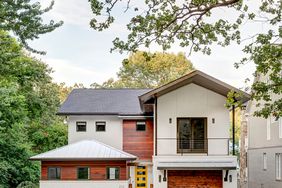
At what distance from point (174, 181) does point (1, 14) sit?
13873 millimetres

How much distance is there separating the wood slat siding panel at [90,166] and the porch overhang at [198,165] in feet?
8.16

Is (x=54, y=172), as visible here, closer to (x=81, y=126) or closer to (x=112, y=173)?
(x=112, y=173)

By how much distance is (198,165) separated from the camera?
20.1m

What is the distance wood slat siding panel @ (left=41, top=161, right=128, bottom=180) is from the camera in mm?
21875

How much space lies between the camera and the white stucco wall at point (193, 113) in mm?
21125

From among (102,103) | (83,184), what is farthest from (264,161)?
(83,184)

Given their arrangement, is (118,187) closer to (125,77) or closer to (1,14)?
(1,14)

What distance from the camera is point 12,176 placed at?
2523cm

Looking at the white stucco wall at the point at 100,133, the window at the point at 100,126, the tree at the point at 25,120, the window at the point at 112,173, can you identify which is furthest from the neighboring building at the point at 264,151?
the tree at the point at 25,120

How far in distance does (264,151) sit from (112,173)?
9.41 meters

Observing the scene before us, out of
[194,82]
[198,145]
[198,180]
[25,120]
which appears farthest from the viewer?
[25,120]

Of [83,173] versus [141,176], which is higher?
[83,173]

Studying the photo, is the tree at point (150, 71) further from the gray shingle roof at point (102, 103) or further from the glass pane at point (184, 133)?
the glass pane at point (184, 133)

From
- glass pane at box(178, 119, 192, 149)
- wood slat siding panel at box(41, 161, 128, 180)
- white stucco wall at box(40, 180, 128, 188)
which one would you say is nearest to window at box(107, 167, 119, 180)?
wood slat siding panel at box(41, 161, 128, 180)
